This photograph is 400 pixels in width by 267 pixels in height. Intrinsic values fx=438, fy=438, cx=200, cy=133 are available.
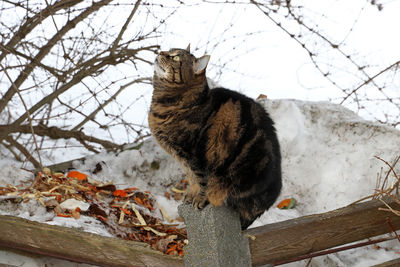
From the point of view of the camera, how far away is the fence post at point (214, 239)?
1.91 metres

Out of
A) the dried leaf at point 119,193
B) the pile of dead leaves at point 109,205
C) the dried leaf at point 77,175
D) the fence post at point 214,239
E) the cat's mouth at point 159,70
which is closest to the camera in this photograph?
the fence post at point 214,239

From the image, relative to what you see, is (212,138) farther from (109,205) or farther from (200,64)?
(109,205)

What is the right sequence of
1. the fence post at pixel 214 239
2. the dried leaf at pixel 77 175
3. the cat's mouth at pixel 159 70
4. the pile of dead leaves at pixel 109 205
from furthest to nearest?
the dried leaf at pixel 77 175 < the pile of dead leaves at pixel 109 205 < the cat's mouth at pixel 159 70 < the fence post at pixel 214 239

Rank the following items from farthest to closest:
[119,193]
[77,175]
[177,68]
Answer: [77,175]
[119,193]
[177,68]

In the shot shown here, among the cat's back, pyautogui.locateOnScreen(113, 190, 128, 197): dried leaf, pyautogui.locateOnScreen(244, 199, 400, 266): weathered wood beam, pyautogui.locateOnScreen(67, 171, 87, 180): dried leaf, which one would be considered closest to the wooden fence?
pyautogui.locateOnScreen(244, 199, 400, 266): weathered wood beam

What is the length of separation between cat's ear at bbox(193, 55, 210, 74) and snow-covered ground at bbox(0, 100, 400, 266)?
127cm

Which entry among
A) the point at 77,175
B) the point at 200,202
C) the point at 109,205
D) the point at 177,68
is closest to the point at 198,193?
the point at 200,202

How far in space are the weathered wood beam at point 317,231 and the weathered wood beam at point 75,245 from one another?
405 millimetres

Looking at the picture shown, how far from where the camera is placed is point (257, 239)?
2.04 metres

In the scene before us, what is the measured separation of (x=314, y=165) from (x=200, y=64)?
155 cm

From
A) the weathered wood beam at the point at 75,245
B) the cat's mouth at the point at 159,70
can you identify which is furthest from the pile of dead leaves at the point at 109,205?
the cat's mouth at the point at 159,70

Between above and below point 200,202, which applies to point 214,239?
below

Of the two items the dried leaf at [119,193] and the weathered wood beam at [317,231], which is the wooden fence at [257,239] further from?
the dried leaf at [119,193]

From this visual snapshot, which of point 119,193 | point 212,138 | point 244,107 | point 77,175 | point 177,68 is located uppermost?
point 177,68
